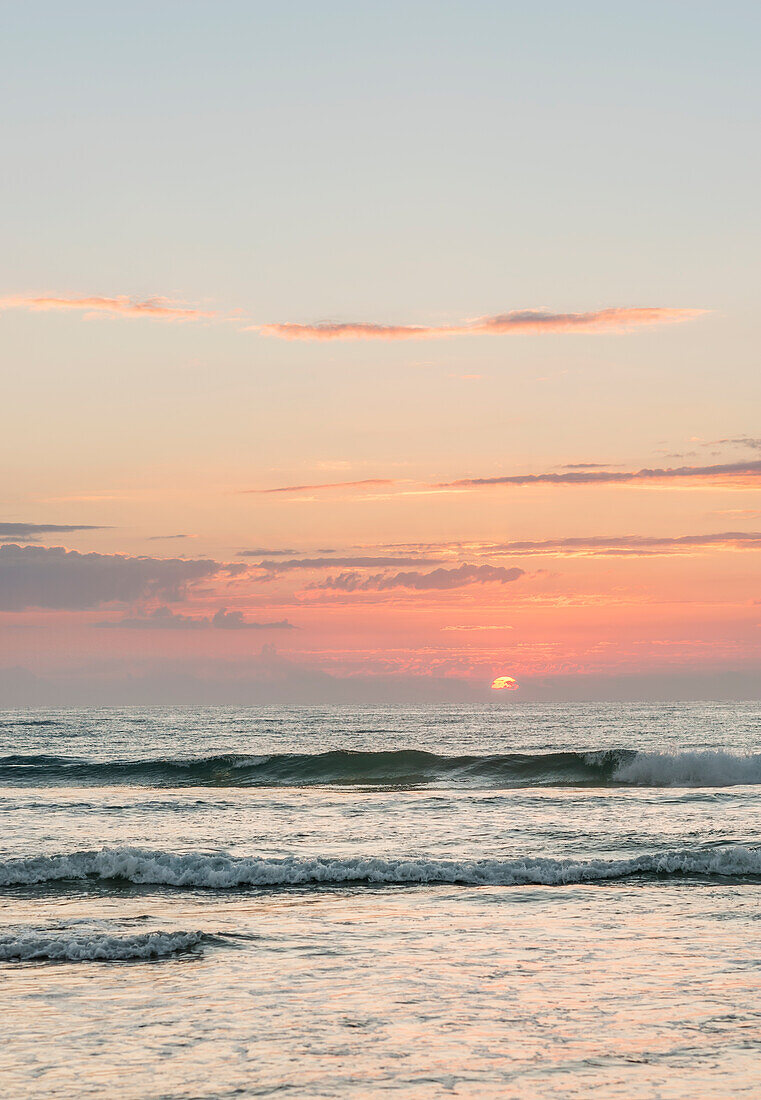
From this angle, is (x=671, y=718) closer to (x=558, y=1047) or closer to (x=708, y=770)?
(x=708, y=770)

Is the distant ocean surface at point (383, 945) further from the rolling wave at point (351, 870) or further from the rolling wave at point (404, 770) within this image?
the rolling wave at point (404, 770)

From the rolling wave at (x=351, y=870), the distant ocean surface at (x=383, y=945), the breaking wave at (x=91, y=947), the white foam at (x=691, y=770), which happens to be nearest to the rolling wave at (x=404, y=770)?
the white foam at (x=691, y=770)

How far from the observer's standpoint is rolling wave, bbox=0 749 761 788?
1586 inches

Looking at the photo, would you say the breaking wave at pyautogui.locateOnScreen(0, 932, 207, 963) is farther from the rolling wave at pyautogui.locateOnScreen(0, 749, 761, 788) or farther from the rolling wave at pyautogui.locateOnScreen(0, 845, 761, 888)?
the rolling wave at pyautogui.locateOnScreen(0, 749, 761, 788)

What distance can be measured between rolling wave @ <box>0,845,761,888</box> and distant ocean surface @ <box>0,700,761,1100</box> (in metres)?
0.06

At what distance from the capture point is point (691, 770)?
40.3m

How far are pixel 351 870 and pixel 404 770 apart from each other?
27.1 meters

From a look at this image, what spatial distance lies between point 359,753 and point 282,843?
25696 millimetres

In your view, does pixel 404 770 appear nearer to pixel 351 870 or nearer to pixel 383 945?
pixel 351 870

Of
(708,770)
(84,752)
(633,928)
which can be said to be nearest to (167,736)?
(84,752)

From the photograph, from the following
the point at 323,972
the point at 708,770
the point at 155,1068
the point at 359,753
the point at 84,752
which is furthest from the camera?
the point at 84,752

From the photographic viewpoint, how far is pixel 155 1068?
8.37 m

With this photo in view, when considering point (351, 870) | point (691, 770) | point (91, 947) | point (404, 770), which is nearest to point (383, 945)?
point (91, 947)

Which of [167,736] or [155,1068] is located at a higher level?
[155,1068]
